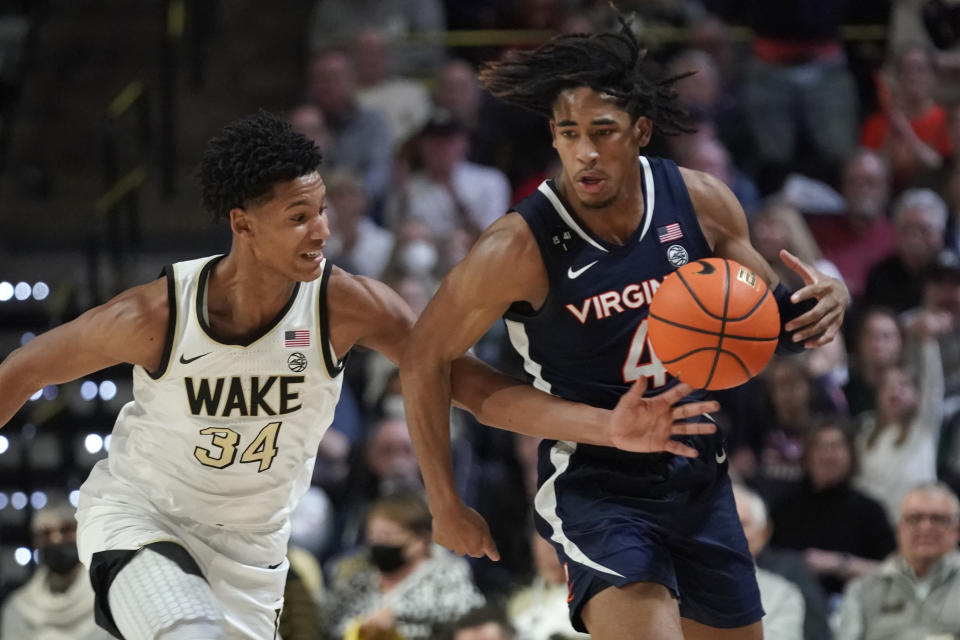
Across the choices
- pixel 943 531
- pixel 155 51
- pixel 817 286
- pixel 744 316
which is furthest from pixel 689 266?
pixel 155 51

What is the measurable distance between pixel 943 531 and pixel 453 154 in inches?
162

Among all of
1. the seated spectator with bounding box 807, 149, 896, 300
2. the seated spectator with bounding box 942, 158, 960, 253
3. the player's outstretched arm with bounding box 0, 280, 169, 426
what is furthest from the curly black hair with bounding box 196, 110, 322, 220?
the seated spectator with bounding box 942, 158, 960, 253

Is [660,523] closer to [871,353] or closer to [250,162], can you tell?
[250,162]

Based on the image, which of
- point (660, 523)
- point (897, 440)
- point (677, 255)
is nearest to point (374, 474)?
point (897, 440)

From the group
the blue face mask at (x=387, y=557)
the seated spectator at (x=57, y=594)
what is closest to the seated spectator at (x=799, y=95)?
the blue face mask at (x=387, y=557)

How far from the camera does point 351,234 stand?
30.2ft

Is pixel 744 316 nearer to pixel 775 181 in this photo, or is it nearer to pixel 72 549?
pixel 72 549

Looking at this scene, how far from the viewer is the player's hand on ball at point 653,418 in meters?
4.17

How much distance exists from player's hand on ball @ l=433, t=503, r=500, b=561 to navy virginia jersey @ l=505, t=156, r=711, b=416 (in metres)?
0.50

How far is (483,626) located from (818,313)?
2.77 m

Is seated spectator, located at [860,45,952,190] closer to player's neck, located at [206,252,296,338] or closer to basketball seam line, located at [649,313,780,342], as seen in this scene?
basketball seam line, located at [649,313,780,342]

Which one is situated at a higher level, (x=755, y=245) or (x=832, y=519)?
(x=755, y=245)

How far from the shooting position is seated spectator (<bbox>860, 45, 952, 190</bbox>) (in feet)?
31.7

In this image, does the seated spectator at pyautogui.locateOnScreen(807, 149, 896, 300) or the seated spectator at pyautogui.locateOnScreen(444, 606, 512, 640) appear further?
the seated spectator at pyautogui.locateOnScreen(807, 149, 896, 300)
